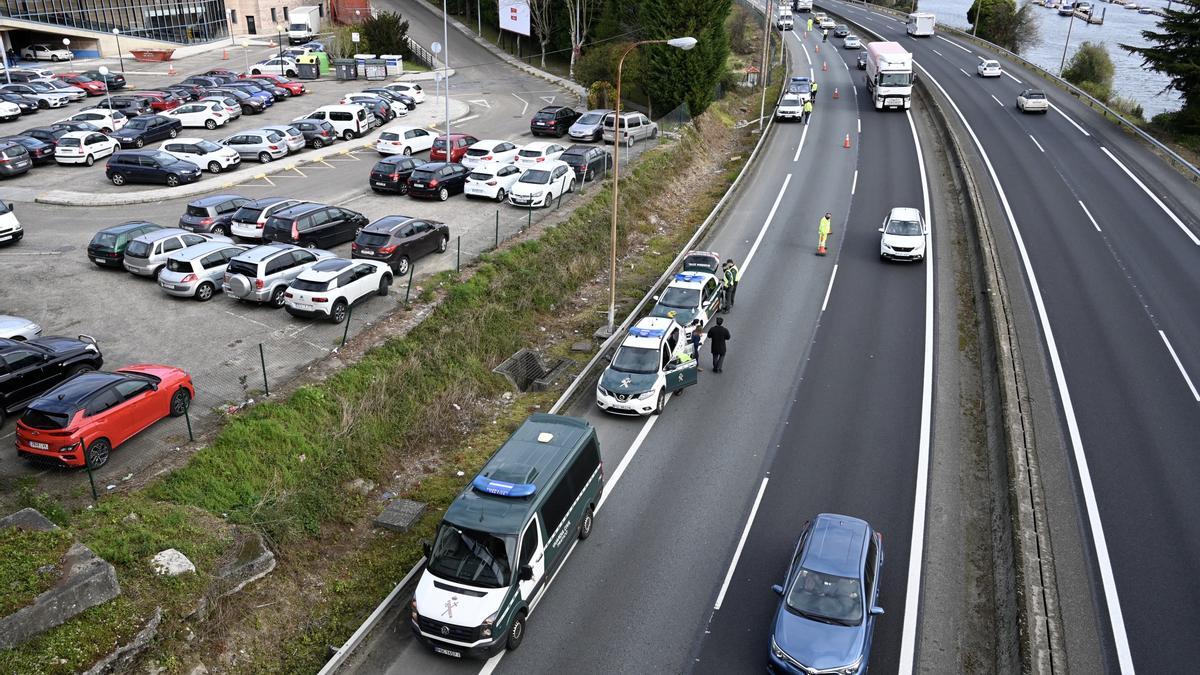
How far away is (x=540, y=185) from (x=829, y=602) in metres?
24.3

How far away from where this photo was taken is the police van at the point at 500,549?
13438 mm

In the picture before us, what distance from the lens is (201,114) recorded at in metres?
47.3

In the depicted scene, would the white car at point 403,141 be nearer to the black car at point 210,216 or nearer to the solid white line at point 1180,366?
the black car at point 210,216

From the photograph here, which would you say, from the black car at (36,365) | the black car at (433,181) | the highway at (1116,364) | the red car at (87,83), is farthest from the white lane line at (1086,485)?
the red car at (87,83)

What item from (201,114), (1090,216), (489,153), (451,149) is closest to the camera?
(1090,216)

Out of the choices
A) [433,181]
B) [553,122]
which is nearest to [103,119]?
[433,181]

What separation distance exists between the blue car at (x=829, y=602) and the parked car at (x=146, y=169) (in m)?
33.1

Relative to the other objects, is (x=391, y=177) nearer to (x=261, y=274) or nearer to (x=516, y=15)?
(x=261, y=274)

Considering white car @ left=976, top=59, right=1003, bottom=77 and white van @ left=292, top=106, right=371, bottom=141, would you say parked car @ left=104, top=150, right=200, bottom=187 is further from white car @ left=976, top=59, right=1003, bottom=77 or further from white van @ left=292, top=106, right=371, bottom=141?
white car @ left=976, top=59, right=1003, bottom=77

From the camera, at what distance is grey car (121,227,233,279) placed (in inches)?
1002

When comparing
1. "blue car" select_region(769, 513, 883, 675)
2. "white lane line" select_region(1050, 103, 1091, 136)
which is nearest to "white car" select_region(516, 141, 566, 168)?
"blue car" select_region(769, 513, 883, 675)

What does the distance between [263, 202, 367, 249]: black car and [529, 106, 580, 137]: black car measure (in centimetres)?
1906

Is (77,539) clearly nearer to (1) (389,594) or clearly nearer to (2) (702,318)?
(1) (389,594)

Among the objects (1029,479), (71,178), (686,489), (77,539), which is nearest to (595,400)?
(686,489)
